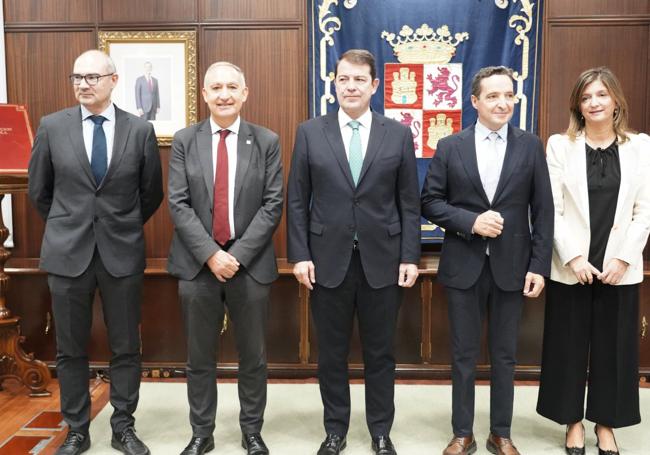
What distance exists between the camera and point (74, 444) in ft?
8.55

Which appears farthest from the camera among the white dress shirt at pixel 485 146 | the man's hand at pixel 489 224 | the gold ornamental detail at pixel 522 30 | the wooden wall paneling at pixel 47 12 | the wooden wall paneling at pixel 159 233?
the wooden wall paneling at pixel 159 233

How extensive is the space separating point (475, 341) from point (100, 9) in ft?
10.4

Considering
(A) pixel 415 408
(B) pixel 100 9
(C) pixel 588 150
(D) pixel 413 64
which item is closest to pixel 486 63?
(D) pixel 413 64

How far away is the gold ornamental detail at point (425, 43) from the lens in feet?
13.0

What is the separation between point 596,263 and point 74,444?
7.62 feet

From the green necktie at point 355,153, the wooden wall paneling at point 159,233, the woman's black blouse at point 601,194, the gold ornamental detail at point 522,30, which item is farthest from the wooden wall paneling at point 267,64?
the woman's black blouse at point 601,194

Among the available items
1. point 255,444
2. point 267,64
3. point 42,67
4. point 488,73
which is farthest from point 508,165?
point 42,67

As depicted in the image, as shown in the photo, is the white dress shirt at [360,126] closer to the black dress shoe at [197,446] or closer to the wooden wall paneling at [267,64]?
the black dress shoe at [197,446]

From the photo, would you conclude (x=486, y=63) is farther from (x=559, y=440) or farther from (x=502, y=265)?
(x=559, y=440)

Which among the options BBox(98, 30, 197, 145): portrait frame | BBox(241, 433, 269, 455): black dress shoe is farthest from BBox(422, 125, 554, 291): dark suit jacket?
BBox(98, 30, 197, 145): portrait frame

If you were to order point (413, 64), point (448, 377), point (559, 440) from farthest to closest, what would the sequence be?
point (413, 64)
point (448, 377)
point (559, 440)

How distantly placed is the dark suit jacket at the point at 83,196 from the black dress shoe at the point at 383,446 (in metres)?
1.26

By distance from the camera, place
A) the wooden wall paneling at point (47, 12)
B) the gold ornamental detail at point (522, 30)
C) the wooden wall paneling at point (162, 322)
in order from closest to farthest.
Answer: the wooden wall paneling at point (162, 322) < the gold ornamental detail at point (522, 30) < the wooden wall paneling at point (47, 12)

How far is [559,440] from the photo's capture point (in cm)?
280
